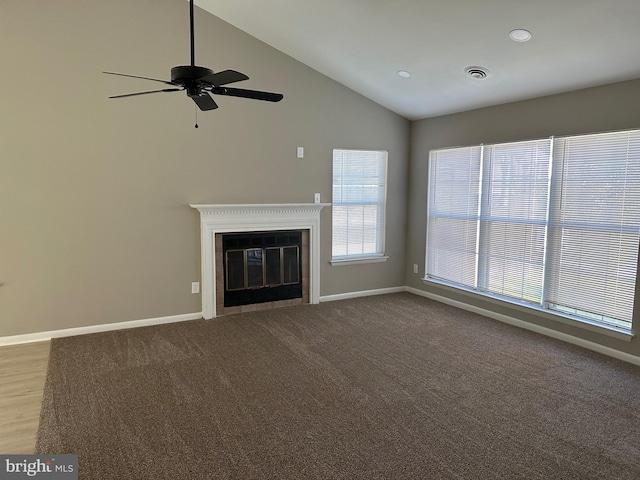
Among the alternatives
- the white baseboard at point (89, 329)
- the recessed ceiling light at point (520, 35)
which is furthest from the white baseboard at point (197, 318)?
the recessed ceiling light at point (520, 35)

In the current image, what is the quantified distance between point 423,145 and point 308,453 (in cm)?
435

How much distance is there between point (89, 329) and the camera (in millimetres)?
4266

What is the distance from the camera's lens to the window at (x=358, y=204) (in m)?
5.52

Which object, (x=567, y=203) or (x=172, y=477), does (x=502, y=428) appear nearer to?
(x=172, y=477)

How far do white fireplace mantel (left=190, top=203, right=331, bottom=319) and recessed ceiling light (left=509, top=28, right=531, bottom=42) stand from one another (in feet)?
8.75

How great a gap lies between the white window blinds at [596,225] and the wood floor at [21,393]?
4372mm

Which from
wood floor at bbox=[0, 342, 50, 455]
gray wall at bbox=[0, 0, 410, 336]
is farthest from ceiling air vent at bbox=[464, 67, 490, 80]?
wood floor at bbox=[0, 342, 50, 455]

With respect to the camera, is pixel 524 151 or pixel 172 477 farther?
pixel 524 151

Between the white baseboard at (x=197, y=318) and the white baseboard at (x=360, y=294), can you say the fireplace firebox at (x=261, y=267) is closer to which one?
the white baseboard at (x=360, y=294)

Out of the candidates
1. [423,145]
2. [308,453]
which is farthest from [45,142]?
[423,145]

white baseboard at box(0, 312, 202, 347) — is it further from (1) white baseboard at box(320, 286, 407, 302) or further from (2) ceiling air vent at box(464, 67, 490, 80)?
(2) ceiling air vent at box(464, 67, 490, 80)

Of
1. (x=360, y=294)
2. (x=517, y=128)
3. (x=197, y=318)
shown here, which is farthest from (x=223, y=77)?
(x=360, y=294)

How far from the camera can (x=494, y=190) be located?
4746 millimetres

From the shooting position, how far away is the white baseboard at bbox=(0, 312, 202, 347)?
13.1 ft
